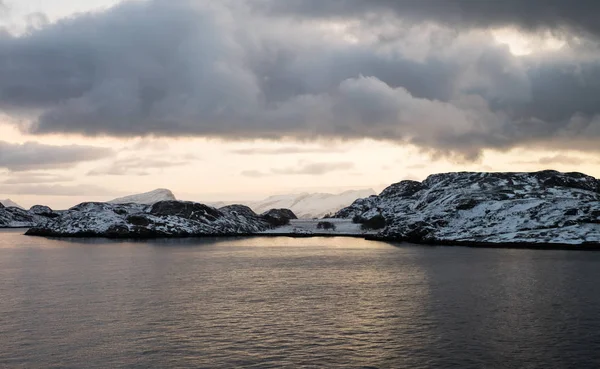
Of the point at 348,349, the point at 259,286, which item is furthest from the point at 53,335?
the point at 259,286

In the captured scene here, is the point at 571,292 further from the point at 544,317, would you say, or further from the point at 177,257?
the point at 177,257

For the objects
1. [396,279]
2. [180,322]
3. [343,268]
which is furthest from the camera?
[343,268]

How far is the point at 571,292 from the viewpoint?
91.8m

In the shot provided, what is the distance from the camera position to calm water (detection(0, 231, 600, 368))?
177 feet

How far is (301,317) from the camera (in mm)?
72438

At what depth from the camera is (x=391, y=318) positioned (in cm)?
7219

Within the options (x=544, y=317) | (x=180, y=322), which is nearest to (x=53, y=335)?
(x=180, y=322)

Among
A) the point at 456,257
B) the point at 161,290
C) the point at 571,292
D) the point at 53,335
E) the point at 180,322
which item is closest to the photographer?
the point at 53,335

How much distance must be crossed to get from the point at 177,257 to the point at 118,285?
218 feet

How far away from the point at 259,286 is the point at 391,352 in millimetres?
49721

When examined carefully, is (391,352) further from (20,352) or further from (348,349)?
(20,352)

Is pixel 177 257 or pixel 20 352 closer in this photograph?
pixel 20 352

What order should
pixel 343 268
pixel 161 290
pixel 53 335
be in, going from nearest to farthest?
pixel 53 335, pixel 161 290, pixel 343 268

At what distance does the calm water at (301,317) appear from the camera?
177 feet
